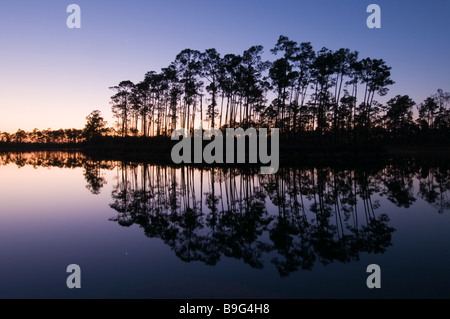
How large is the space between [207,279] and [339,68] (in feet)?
181

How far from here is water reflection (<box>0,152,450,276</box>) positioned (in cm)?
744

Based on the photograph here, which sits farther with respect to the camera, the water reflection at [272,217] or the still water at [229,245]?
the water reflection at [272,217]

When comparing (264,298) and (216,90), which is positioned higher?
(216,90)

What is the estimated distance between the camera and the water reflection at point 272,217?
744cm

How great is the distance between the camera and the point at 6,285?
5746 mm

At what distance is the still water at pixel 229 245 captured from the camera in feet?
18.3

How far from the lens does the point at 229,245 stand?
7965 millimetres

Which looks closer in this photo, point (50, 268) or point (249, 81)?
point (50, 268)

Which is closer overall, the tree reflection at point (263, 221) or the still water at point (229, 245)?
the still water at point (229, 245)

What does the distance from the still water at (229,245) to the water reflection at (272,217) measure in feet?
0.17

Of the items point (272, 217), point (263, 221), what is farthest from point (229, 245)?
point (272, 217)
